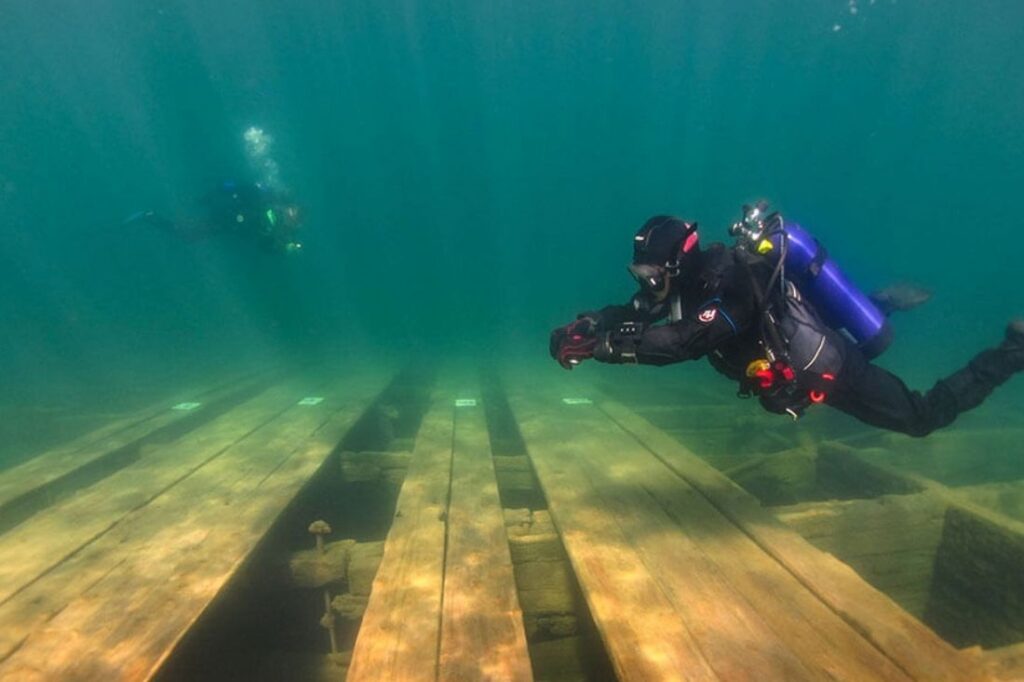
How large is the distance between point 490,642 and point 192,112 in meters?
63.9

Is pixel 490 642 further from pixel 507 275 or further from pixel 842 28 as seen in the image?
pixel 507 275

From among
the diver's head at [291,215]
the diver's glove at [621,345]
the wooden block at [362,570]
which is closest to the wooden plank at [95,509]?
the wooden block at [362,570]

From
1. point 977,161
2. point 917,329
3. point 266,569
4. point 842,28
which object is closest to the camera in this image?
point 266,569

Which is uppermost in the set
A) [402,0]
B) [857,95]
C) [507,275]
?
[402,0]

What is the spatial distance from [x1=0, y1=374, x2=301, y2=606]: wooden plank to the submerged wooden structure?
21 mm

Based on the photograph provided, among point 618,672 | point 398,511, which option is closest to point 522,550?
point 398,511

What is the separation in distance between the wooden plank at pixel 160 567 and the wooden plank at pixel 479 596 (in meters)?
1.28

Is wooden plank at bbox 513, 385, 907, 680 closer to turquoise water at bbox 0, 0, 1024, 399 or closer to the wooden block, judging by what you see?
the wooden block

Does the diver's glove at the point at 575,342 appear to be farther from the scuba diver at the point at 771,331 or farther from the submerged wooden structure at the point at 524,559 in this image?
the submerged wooden structure at the point at 524,559

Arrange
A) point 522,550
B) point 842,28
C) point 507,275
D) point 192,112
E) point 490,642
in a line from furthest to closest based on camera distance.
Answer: point 507,275 → point 192,112 → point 842,28 → point 522,550 → point 490,642

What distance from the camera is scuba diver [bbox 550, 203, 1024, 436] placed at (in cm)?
304

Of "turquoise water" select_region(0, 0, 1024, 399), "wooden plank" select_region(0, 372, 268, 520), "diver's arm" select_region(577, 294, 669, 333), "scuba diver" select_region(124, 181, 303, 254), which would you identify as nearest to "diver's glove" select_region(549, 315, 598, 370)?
"diver's arm" select_region(577, 294, 669, 333)

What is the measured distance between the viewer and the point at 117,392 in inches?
581

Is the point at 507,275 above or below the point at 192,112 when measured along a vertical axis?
below
